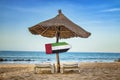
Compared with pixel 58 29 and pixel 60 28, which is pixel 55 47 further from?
pixel 60 28

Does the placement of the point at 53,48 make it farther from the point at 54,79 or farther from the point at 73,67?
the point at 54,79

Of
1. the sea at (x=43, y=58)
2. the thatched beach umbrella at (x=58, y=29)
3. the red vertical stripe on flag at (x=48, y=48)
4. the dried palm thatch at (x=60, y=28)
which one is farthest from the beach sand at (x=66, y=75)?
the sea at (x=43, y=58)

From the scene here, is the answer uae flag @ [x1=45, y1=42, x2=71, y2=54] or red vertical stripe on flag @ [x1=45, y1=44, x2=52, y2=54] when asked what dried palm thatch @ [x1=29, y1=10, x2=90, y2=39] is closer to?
uae flag @ [x1=45, y1=42, x2=71, y2=54]

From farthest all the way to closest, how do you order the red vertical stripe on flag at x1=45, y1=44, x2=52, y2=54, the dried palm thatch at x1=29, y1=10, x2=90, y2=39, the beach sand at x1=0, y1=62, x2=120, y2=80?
the red vertical stripe on flag at x1=45, y1=44, x2=52, y2=54, the dried palm thatch at x1=29, y1=10, x2=90, y2=39, the beach sand at x1=0, y1=62, x2=120, y2=80

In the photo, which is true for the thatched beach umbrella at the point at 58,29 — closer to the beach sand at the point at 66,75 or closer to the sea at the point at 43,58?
the beach sand at the point at 66,75

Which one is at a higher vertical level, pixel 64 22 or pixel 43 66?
pixel 64 22

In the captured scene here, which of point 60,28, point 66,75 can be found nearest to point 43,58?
point 60,28

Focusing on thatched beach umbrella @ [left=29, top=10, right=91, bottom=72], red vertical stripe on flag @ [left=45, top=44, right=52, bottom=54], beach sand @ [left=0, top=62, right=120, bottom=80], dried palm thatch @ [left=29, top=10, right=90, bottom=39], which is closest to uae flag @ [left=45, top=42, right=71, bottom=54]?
red vertical stripe on flag @ [left=45, top=44, right=52, bottom=54]

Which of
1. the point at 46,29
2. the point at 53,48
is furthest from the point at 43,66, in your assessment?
the point at 46,29

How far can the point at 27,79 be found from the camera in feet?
29.5

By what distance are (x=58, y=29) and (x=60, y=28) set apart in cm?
38

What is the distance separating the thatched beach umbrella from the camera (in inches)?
422

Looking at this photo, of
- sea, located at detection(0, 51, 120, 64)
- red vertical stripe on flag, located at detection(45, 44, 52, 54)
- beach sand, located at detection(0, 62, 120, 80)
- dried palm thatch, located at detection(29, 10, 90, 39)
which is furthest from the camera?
sea, located at detection(0, 51, 120, 64)

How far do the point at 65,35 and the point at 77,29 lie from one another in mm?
1697
